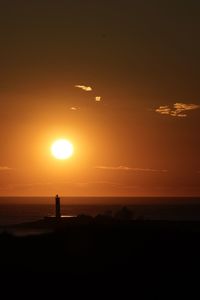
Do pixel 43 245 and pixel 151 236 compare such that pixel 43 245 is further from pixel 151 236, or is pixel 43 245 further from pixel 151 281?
pixel 151 281

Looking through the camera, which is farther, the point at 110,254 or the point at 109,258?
the point at 110,254

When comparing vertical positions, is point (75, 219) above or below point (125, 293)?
above

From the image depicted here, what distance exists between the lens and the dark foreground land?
20.0 meters

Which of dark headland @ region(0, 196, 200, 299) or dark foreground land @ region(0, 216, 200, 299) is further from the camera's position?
dark headland @ region(0, 196, 200, 299)

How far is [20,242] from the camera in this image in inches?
1033

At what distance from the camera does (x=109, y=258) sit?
75.7 feet

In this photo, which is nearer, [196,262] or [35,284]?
[35,284]

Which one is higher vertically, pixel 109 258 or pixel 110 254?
pixel 110 254

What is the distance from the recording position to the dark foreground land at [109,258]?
65.8 ft

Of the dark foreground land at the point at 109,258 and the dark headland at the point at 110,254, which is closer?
the dark foreground land at the point at 109,258

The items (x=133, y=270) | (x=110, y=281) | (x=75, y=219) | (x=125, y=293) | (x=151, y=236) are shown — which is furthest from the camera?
(x=75, y=219)

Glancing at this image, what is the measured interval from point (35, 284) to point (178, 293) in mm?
4461

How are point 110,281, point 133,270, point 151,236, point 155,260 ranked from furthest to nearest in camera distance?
point 151,236 → point 155,260 → point 133,270 → point 110,281

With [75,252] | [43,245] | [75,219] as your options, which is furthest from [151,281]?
[75,219]
